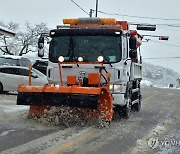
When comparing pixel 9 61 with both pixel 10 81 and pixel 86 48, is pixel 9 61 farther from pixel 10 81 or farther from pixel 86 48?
pixel 86 48

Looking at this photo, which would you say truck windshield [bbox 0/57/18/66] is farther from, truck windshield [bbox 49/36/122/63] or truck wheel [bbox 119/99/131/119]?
truck wheel [bbox 119/99/131/119]

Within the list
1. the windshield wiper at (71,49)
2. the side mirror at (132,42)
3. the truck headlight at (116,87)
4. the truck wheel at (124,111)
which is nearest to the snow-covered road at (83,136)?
the truck wheel at (124,111)

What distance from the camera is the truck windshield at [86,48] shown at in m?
9.10

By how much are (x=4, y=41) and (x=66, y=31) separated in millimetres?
48793

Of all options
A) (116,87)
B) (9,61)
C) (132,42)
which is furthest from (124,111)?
(9,61)

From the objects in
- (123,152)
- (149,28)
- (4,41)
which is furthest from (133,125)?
(4,41)

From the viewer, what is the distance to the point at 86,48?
921 cm

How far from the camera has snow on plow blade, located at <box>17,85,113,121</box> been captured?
778 cm

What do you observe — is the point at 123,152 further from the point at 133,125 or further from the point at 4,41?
the point at 4,41

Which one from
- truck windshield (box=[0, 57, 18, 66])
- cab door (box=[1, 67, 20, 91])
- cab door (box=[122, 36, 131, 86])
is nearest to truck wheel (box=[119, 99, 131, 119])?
cab door (box=[122, 36, 131, 86])

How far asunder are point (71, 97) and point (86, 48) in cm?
181

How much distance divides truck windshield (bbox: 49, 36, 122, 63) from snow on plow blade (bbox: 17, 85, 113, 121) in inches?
50.6

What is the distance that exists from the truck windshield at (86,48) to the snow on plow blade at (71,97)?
1286 mm

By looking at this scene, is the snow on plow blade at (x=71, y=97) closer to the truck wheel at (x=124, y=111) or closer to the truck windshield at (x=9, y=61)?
the truck wheel at (x=124, y=111)
